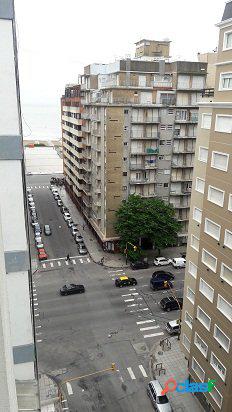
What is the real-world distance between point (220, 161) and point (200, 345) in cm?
1616

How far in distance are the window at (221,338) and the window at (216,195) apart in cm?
971

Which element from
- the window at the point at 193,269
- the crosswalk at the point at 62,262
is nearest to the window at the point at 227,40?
the window at the point at 193,269

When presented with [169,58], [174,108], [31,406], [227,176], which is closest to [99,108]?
[174,108]

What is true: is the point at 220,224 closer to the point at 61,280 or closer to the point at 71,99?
the point at 61,280

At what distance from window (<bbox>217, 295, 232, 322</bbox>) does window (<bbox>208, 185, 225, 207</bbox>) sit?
7230 mm

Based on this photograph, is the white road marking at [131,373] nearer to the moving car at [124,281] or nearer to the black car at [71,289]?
the black car at [71,289]

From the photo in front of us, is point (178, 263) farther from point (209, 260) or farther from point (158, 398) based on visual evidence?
point (209, 260)

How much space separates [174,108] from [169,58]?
10.7 metres

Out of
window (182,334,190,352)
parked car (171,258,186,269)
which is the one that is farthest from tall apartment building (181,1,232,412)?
parked car (171,258,186,269)

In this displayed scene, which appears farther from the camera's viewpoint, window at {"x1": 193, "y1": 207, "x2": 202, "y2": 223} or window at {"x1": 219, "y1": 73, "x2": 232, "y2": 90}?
window at {"x1": 193, "y1": 207, "x2": 202, "y2": 223}

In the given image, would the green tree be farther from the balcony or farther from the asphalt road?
the balcony

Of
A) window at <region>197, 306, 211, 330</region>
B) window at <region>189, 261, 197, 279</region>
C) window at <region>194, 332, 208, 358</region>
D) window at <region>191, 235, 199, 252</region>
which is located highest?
window at <region>191, 235, 199, 252</region>

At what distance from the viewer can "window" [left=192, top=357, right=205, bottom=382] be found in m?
30.2

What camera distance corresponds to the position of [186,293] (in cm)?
3534
